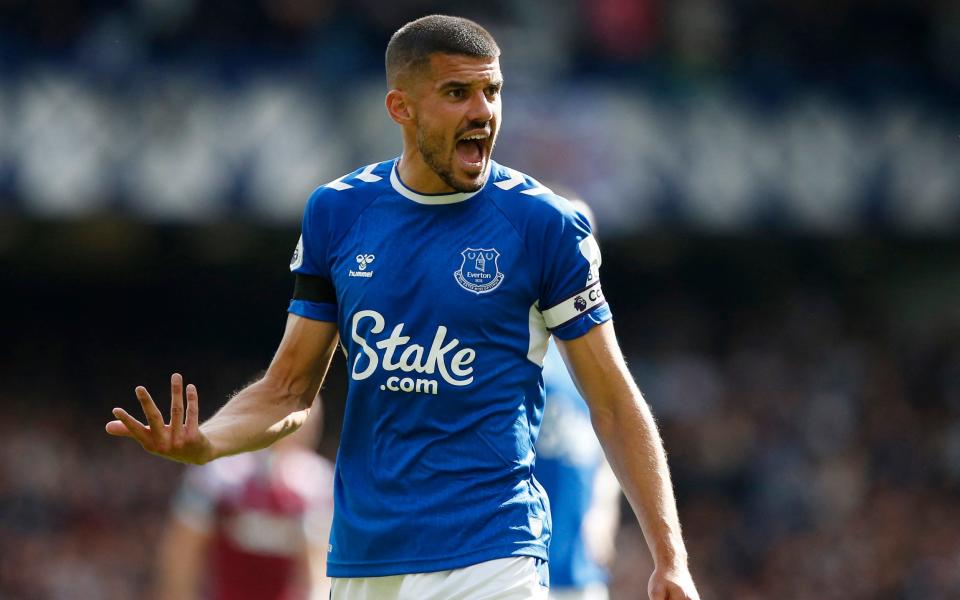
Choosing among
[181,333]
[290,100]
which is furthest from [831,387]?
[181,333]

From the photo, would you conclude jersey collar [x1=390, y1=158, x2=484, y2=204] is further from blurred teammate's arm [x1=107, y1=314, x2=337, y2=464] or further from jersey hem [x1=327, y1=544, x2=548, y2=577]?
jersey hem [x1=327, y1=544, x2=548, y2=577]

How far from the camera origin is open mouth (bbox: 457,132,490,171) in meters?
4.35

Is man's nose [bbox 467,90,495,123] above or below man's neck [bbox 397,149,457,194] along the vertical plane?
above

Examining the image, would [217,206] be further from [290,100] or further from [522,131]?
[522,131]

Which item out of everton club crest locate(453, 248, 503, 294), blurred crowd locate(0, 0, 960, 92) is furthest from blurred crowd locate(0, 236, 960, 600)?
everton club crest locate(453, 248, 503, 294)

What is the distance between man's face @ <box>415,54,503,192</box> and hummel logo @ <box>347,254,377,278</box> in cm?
30

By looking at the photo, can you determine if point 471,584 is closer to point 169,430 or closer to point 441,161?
point 169,430

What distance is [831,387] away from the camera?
1931cm

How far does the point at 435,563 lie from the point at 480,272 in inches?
30.8

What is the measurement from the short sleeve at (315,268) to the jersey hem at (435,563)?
0.73m

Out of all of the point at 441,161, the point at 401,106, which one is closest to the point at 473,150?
the point at 441,161

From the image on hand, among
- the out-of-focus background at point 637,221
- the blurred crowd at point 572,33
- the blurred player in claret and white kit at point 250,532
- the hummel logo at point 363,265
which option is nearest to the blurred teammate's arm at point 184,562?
the blurred player in claret and white kit at point 250,532

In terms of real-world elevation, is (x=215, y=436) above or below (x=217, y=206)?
above

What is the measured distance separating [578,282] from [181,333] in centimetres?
1817
